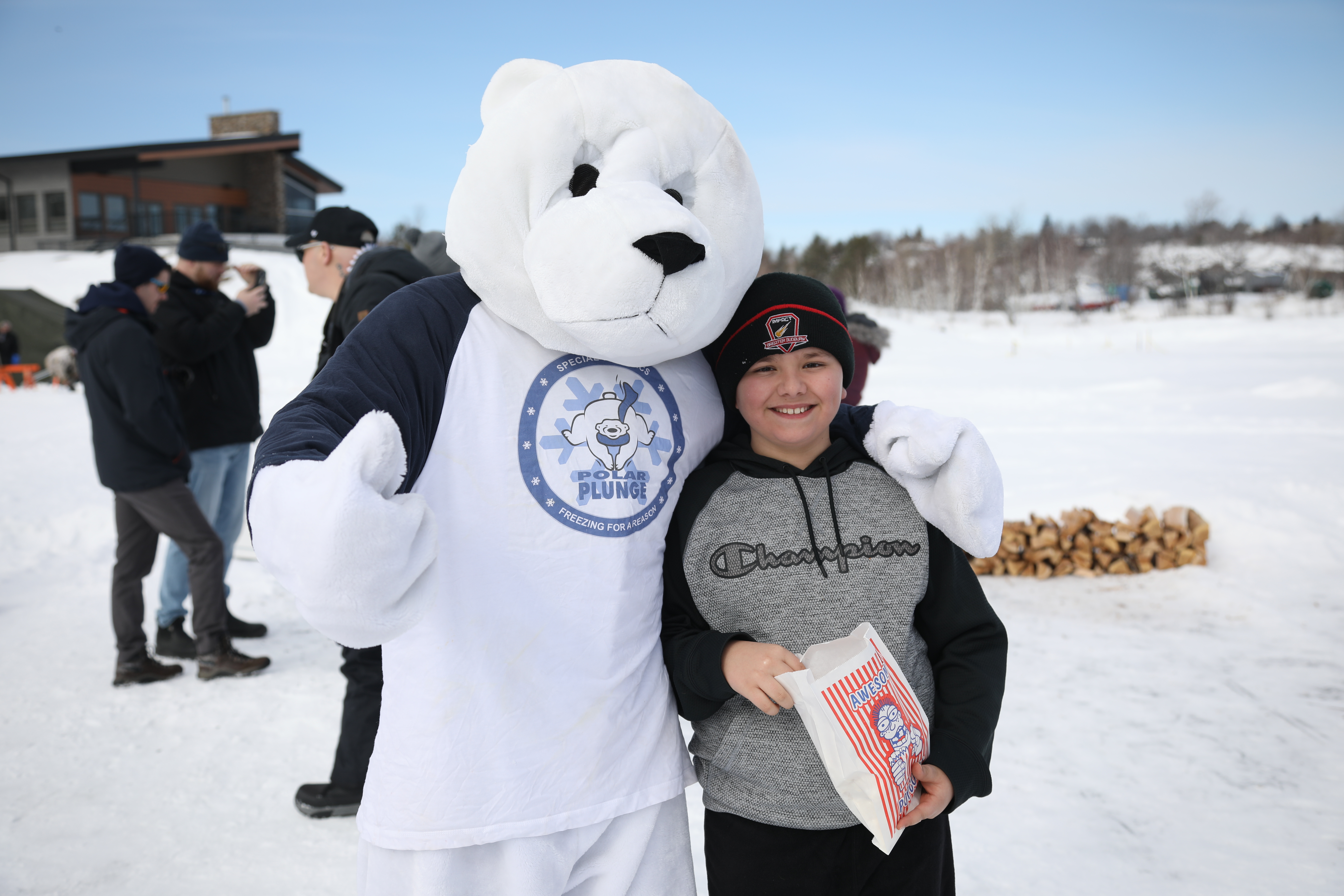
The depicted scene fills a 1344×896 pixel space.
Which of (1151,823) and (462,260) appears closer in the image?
(462,260)

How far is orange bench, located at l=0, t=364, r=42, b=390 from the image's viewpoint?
15188 millimetres

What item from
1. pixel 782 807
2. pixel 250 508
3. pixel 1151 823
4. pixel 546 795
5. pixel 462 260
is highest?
pixel 462 260

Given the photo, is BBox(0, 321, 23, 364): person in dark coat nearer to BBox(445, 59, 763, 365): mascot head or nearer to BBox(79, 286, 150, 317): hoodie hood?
BBox(79, 286, 150, 317): hoodie hood

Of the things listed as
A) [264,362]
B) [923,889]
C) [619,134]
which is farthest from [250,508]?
[264,362]

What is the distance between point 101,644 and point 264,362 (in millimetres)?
12201

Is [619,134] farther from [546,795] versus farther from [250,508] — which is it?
[546,795]

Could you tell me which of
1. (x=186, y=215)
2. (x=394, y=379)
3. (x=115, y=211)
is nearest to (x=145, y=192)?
(x=115, y=211)

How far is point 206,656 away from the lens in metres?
3.99

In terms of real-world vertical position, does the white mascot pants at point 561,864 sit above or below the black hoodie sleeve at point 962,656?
below

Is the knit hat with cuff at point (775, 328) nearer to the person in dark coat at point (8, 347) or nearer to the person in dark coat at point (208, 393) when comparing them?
the person in dark coat at point (208, 393)

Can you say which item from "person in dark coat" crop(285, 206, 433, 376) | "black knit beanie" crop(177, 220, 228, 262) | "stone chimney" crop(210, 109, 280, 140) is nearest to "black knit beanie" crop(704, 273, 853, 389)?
"person in dark coat" crop(285, 206, 433, 376)

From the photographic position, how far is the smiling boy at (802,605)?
149cm

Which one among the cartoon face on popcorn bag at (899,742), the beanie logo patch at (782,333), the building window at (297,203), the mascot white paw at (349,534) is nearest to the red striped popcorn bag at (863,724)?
the cartoon face on popcorn bag at (899,742)

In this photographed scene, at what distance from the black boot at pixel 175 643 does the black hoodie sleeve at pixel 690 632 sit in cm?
368
